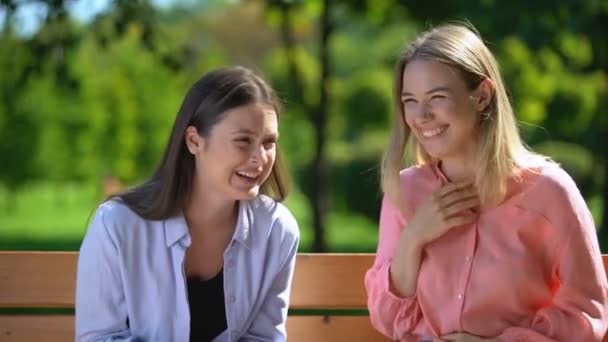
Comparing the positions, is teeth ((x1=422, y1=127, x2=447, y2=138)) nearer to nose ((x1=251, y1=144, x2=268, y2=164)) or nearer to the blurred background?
nose ((x1=251, y1=144, x2=268, y2=164))

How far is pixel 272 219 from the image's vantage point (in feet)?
11.6

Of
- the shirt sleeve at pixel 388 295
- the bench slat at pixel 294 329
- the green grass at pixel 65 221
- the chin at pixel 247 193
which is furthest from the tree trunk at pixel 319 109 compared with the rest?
the chin at pixel 247 193

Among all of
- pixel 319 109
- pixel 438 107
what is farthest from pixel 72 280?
pixel 319 109

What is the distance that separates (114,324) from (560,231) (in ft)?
4.34

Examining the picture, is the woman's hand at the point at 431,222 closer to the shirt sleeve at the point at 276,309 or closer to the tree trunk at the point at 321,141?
the shirt sleeve at the point at 276,309

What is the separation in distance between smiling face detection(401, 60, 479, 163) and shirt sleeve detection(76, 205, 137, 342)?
0.96 metres

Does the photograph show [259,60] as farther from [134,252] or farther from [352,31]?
[134,252]

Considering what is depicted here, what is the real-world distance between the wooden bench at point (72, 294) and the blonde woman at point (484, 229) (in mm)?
520

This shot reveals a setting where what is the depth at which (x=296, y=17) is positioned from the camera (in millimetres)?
9328

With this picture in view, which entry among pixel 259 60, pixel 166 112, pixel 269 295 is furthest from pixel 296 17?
pixel 259 60

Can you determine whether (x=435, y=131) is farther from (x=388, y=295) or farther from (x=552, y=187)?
(x=388, y=295)

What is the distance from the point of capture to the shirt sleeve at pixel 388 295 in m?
3.37

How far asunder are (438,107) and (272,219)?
664 mm

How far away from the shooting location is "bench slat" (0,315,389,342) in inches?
151
